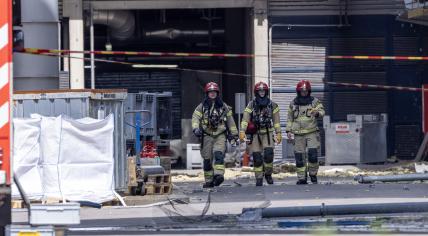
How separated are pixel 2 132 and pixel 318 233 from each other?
283 cm

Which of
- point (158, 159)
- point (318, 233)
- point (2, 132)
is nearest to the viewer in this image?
point (318, 233)

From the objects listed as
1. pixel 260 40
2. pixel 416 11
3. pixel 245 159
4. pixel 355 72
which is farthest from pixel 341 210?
pixel 355 72

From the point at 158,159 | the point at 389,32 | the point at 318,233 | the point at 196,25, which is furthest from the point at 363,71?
the point at 318,233

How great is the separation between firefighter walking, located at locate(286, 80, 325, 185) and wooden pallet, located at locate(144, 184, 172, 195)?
2948 mm

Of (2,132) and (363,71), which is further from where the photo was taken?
(363,71)

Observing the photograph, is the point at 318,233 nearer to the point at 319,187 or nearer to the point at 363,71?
the point at 319,187

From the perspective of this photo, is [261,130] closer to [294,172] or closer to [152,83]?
[294,172]

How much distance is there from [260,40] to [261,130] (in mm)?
10143

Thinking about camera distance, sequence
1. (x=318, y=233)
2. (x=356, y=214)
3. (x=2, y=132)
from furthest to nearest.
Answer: (x=356, y=214)
(x=2, y=132)
(x=318, y=233)

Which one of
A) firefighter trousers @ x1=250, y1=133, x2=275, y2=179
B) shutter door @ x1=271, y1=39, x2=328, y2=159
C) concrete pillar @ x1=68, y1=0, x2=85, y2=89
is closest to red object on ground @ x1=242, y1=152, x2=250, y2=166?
shutter door @ x1=271, y1=39, x2=328, y2=159

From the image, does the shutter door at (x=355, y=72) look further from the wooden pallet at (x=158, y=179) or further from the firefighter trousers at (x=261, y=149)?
the wooden pallet at (x=158, y=179)

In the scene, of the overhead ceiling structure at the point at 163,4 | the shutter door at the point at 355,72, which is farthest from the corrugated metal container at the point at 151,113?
the shutter door at the point at 355,72

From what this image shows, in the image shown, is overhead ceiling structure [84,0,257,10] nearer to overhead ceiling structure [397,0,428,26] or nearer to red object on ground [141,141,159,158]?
overhead ceiling structure [397,0,428,26]

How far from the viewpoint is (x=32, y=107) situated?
16.6 metres
